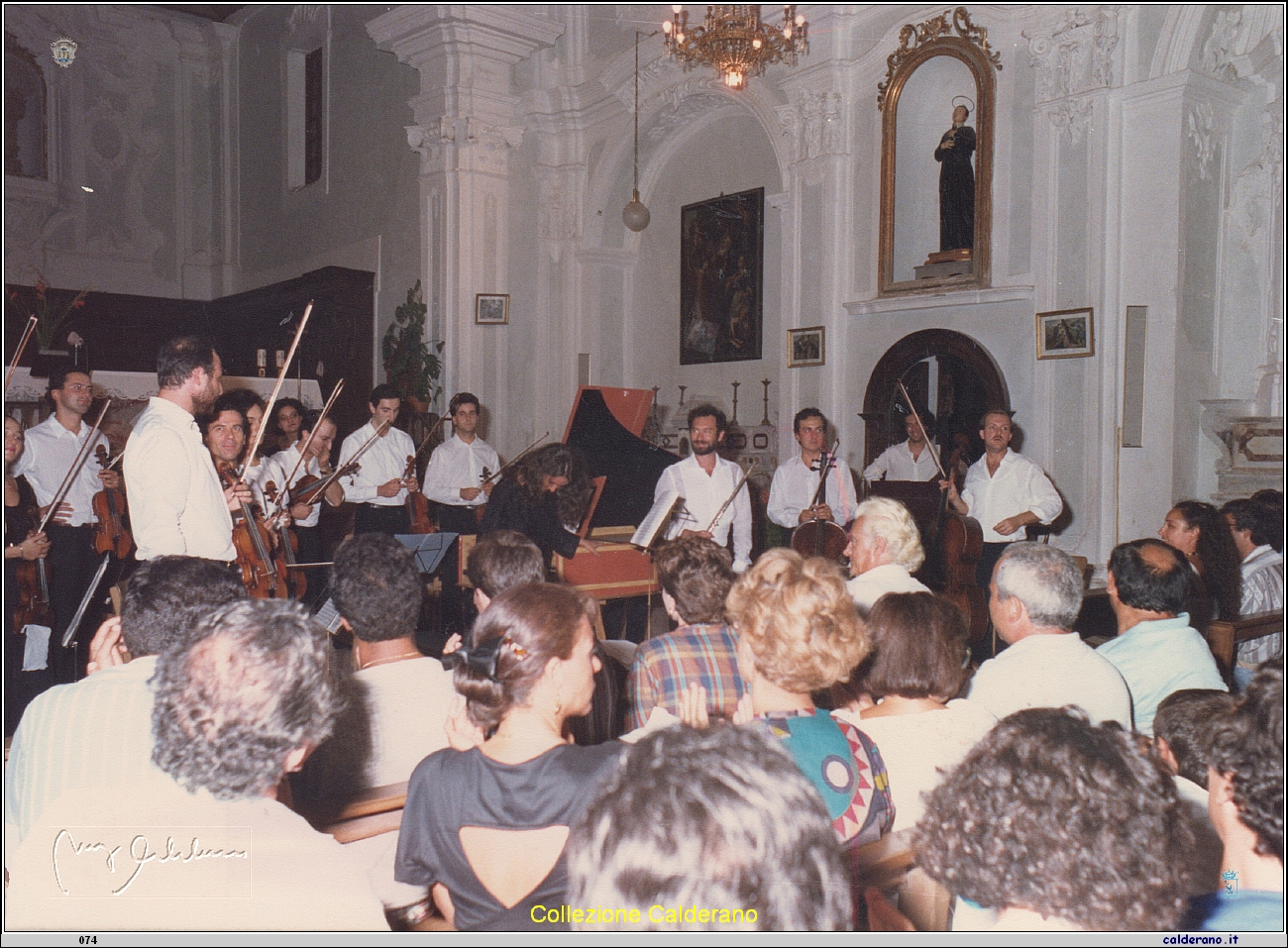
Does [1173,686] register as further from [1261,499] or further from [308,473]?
[308,473]

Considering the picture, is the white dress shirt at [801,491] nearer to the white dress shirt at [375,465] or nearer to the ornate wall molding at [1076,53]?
the white dress shirt at [375,465]

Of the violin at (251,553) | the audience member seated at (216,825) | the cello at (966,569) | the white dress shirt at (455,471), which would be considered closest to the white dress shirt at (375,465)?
the white dress shirt at (455,471)

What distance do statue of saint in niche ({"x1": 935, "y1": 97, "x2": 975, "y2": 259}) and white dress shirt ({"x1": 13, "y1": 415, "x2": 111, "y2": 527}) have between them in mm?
5826

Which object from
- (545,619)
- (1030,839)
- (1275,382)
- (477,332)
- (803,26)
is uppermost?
(803,26)

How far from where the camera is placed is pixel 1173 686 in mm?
2586

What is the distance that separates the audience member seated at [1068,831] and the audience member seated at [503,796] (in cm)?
59

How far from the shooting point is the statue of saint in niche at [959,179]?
7.04 m

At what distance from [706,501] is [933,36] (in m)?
4.03

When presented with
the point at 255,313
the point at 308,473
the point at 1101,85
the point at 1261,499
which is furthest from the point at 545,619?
the point at 255,313

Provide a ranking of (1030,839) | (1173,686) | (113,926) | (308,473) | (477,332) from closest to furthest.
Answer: (1030,839) → (113,926) → (1173,686) → (308,473) → (477,332)

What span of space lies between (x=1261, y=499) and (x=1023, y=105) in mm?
3734

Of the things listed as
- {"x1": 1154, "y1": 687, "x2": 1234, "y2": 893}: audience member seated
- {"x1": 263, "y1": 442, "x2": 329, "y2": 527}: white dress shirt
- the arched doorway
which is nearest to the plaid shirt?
{"x1": 1154, "y1": 687, "x2": 1234, "y2": 893}: audience member seated

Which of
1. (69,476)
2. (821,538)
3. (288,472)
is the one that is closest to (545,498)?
(821,538)

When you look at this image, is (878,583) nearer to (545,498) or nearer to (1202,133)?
(545,498)
